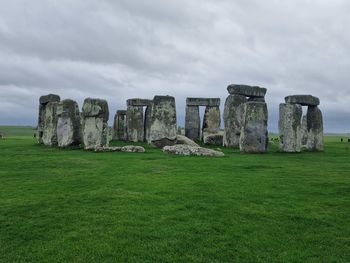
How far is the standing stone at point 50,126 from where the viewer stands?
23.8m

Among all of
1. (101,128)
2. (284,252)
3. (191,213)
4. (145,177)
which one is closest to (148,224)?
(191,213)

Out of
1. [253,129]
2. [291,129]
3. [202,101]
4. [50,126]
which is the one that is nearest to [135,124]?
[202,101]

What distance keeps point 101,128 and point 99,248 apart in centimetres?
1500

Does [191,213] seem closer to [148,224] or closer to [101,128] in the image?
[148,224]

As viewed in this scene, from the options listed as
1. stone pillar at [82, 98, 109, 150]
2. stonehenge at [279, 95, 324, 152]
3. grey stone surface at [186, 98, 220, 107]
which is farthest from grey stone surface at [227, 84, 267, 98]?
stone pillar at [82, 98, 109, 150]

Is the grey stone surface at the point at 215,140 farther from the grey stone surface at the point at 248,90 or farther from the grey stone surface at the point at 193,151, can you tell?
the grey stone surface at the point at 193,151

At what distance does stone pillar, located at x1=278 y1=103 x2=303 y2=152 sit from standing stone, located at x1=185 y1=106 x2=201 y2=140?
33.0 ft

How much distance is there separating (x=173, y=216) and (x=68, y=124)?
→ 15.4 metres

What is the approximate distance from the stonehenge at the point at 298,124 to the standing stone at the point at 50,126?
12692 millimetres

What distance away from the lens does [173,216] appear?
26.4 feet

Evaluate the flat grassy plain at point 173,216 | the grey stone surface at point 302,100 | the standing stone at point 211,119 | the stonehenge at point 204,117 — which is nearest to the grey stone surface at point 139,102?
the stonehenge at point 204,117

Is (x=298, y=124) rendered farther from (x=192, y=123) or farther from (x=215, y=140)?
(x=192, y=123)

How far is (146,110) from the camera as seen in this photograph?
1283 inches

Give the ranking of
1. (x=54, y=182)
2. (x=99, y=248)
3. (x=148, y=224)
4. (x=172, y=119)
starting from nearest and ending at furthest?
(x=99, y=248) < (x=148, y=224) < (x=54, y=182) < (x=172, y=119)
